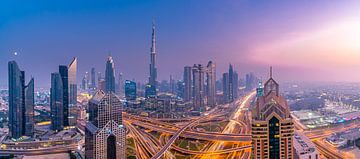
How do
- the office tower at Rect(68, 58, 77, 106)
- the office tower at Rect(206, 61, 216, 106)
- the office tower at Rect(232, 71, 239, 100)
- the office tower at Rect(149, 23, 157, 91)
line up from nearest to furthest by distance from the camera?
the office tower at Rect(149, 23, 157, 91), the office tower at Rect(68, 58, 77, 106), the office tower at Rect(206, 61, 216, 106), the office tower at Rect(232, 71, 239, 100)

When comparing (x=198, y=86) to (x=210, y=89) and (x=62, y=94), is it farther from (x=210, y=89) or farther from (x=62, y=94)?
(x=62, y=94)

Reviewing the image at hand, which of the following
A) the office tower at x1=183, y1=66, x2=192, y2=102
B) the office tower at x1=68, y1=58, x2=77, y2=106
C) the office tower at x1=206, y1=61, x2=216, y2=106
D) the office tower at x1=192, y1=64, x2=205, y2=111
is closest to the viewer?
the office tower at x1=68, y1=58, x2=77, y2=106

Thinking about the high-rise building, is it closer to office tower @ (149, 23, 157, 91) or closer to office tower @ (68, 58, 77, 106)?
office tower @ (149, 23, 157, 91)

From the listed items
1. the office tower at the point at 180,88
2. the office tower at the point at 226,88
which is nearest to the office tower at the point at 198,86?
the office tower at the point at 180,88

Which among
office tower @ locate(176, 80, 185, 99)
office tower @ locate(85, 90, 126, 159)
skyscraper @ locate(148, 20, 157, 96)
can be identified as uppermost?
skyscraper @ locate(148, 20, 157, 96)

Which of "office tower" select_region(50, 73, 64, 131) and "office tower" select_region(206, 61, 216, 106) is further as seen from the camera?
"office tower" select_region(206, 61, 216, 106)

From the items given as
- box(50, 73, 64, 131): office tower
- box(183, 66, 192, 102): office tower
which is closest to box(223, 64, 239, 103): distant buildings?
box(183, 66, 192, 102): office tower

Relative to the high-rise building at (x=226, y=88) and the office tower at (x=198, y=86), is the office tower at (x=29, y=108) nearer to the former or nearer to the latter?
the office tower at (x=198, y=86)

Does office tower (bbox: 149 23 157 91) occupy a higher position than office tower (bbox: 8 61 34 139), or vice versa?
office tower (bbox: 149 23 157 91)
